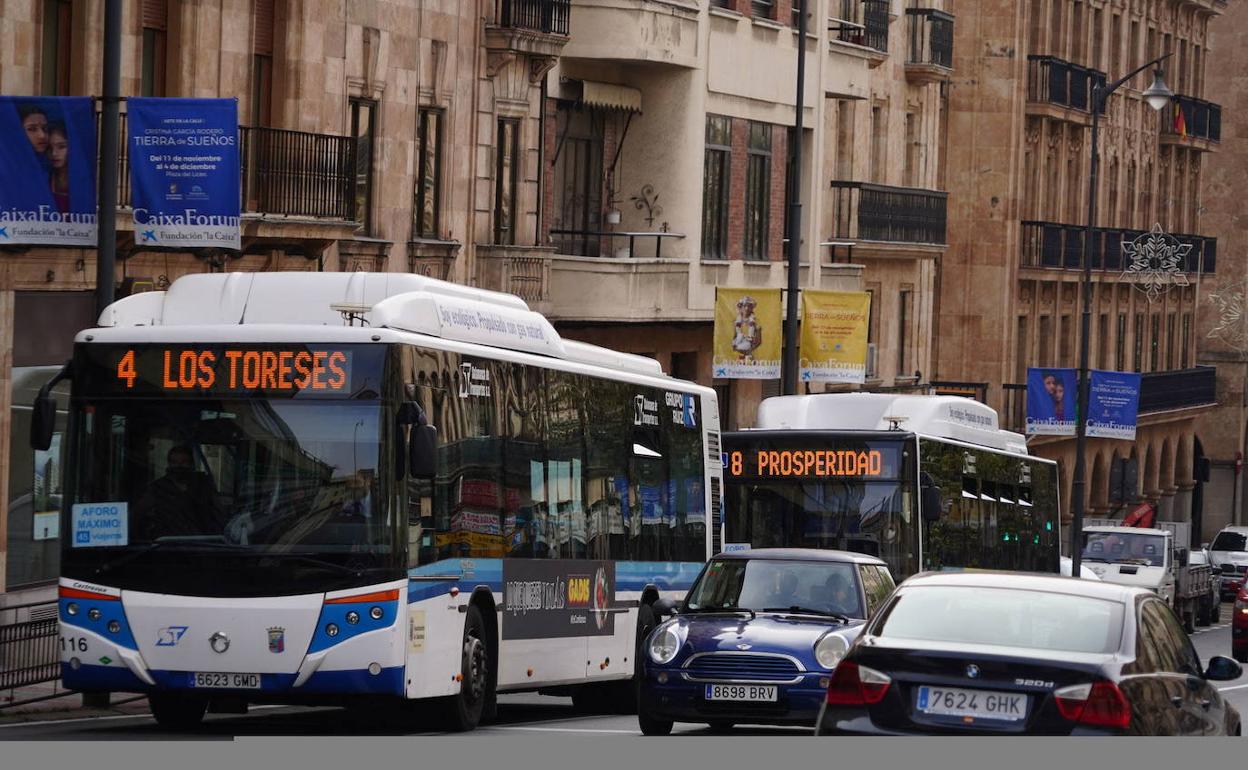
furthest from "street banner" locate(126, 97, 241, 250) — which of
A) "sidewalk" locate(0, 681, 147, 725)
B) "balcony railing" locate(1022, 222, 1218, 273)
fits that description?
"balcony railing" locate(1022, 222, 1218, 273)

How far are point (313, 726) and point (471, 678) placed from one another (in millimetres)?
1563

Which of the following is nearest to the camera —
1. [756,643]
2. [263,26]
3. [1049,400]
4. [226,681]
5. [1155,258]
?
[226,681]

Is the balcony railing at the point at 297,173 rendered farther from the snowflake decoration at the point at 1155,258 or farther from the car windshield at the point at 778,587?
the snowflake decoration at the point at 1155,258

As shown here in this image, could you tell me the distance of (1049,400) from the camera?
58781 millimetres

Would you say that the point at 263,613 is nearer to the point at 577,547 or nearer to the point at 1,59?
the point at 577,547

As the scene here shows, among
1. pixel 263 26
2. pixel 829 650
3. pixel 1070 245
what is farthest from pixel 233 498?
pixel 1070 245

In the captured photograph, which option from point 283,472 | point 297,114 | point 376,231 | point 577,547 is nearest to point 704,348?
point 376,231

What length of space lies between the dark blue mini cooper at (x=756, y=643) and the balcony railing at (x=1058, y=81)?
51269 mm

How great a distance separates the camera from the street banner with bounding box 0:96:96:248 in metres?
23.7

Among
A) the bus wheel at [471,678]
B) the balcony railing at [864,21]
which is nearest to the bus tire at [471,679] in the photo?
the bus wheel at [471,678]

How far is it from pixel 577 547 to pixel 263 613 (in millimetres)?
5080

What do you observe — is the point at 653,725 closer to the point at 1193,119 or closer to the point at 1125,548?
the point at 1125,548

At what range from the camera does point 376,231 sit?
3566 cm

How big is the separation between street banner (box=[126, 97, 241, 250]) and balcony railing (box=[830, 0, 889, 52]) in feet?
96.5
